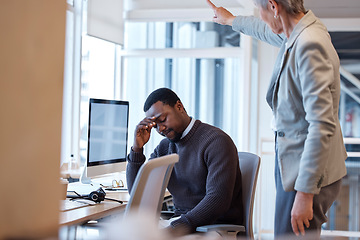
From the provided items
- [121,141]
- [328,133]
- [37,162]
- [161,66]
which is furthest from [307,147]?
[161,66]

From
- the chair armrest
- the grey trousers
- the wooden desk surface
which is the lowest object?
the chair armrest

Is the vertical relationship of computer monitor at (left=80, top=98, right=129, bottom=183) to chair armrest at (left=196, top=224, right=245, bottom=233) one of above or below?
above

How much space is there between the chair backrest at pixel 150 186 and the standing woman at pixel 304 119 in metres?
0.40

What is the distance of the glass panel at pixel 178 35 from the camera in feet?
17.3

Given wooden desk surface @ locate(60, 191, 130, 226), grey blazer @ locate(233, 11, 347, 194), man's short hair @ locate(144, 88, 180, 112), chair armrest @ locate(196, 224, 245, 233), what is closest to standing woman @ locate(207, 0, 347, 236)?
grey blazer @ locate(233, 11, 347, 194)

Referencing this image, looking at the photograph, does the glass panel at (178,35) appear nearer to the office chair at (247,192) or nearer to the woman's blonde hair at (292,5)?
the office chair at (247,192)

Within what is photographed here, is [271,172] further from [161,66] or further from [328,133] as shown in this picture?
[328,133]

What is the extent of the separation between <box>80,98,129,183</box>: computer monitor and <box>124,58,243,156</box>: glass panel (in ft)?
6.72

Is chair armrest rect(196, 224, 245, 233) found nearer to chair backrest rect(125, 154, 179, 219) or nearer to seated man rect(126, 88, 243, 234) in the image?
seated man rect(126, 88, 243, 234)

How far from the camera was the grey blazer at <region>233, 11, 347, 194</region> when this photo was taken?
1.56 metres

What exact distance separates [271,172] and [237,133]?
53cm

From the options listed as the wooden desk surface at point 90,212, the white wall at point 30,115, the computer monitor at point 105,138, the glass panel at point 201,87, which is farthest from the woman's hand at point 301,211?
the glass panel at point 201,87

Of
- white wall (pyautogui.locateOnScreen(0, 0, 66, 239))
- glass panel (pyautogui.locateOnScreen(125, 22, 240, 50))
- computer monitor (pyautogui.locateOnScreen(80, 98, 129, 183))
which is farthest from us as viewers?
glass panel (pyautogui.locateOnScreen(125, 22, 240, 50))

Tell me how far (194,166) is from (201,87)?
292 cm
